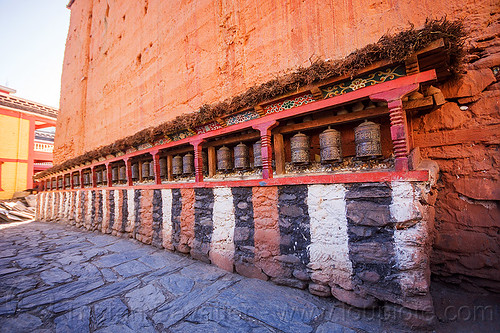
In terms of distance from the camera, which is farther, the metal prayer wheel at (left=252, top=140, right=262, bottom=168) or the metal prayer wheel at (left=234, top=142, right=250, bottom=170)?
the metal prayer wheel at (left=234, top=142, right=250, bottom=170)

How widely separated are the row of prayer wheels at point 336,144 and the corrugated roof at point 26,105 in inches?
929

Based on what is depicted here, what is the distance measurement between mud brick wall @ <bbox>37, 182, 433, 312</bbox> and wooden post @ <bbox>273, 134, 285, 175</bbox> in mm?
656

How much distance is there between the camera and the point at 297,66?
4.47 meters

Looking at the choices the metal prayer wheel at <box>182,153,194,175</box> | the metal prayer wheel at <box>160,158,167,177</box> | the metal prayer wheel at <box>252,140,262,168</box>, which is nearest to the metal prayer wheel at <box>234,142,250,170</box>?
the metal prayer wheel at <box>252,140,262,168</box>

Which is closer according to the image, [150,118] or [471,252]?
[471,252]

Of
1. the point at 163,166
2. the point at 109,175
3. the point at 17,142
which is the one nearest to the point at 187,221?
the point at 163,166

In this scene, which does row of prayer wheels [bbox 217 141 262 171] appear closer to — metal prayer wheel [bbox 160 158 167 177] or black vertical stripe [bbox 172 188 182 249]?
black vertical stripe [bbox 172 188 182 249]

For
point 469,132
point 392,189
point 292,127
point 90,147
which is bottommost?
point 392,189

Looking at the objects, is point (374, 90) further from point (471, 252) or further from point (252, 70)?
point (252, 70)

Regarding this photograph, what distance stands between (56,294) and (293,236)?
370 centimetres

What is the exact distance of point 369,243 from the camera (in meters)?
2.67

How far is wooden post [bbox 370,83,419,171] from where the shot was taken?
255 centimetres

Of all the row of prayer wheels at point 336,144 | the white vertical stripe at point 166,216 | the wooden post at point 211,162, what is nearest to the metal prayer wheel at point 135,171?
the white vertical stripe at point 166,216

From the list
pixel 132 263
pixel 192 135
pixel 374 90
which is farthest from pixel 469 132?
pixel 132 263
